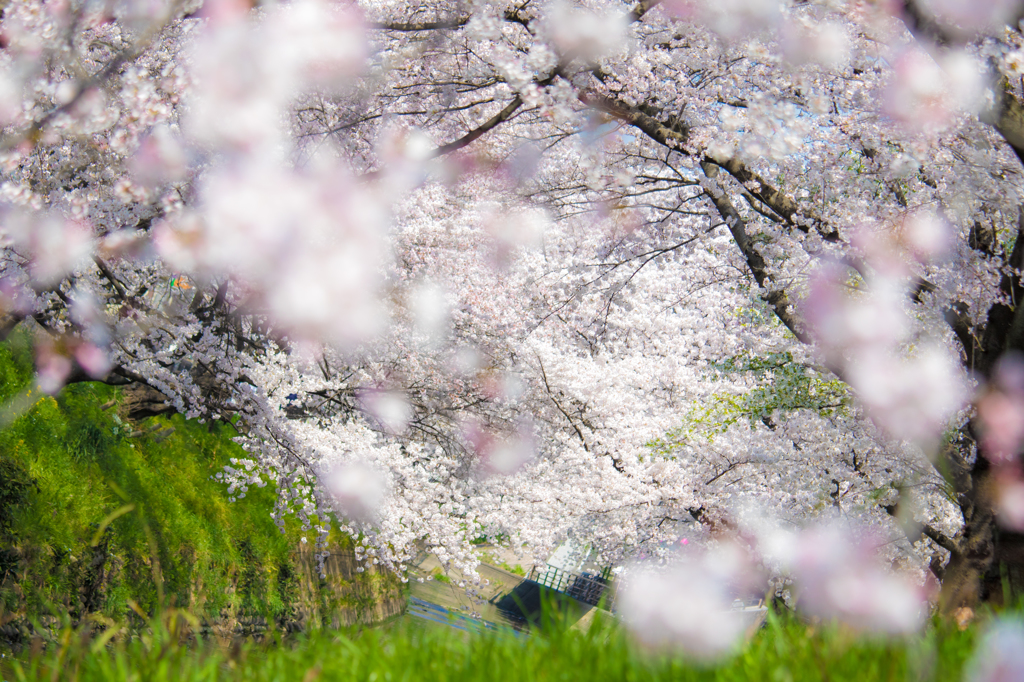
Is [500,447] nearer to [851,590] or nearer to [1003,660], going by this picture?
[851,590]

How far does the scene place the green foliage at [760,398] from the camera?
1007 centimetres

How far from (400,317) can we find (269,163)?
146 inches

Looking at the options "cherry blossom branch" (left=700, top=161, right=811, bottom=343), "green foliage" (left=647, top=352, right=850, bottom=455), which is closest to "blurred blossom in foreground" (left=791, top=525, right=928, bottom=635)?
"cherry blossom branch" (left=700, top=161, right=811, bottom=343)

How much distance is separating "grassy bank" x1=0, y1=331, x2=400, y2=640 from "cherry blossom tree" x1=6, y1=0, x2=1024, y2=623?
0.63 meters

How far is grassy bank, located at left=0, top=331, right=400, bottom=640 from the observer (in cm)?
789

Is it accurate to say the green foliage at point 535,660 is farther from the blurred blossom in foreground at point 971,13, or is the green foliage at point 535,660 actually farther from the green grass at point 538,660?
the blurred blossom in foreground at point 971,13

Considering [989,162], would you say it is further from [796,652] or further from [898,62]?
[796,652]

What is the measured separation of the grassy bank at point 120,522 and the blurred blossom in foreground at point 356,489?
191cm

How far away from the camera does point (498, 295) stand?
11.5 metres

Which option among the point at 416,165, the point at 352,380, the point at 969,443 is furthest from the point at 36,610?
the point at 969,443

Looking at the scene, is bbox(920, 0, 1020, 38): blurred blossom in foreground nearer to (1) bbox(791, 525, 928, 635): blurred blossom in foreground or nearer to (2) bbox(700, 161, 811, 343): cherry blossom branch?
(2) bbox(700, 161, 811, 343): cherry blossom branch

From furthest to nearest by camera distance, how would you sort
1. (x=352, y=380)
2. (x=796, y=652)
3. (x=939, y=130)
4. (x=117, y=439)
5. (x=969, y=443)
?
(x=352, y=380)
(x=117, y=439)
(x=969, y=443)
(x=939, y=130)
(x=796, y=652)

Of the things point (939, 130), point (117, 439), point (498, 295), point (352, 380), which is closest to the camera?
point (939, 130)

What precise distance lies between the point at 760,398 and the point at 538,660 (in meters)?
8.82
